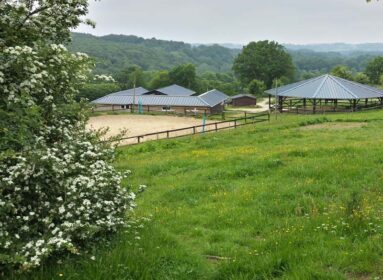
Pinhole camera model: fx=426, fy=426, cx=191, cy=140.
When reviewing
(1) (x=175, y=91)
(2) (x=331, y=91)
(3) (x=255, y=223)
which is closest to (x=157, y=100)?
(1) (x=175, y=91)

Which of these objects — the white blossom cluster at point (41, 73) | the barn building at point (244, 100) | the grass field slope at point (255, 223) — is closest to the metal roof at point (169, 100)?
the barn building at point (244, 100)

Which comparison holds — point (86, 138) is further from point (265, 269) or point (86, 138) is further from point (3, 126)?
point (265, 269)

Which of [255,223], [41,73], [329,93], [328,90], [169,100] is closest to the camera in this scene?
[41,73]

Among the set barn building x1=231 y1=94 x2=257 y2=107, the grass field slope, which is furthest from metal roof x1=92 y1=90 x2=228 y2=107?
the grass field slope

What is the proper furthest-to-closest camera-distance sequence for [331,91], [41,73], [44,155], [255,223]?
[331,91], [255,223], [41,73], [44,155]

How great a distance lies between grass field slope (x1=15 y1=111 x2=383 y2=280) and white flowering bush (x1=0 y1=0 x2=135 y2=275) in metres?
0.62

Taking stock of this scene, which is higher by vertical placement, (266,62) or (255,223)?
(266,62)

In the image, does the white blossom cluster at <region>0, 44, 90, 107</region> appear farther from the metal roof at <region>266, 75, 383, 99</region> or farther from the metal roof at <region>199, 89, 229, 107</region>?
the metal roof at <region>199, 89, 229, 107</region>

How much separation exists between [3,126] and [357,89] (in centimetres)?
5241

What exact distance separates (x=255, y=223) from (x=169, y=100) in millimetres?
62688

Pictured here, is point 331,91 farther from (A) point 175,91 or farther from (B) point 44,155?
(B) point 44,155

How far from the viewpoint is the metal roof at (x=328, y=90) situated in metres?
49.6

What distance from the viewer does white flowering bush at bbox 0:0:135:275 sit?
5633 mm

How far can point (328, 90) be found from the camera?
51.1 m
